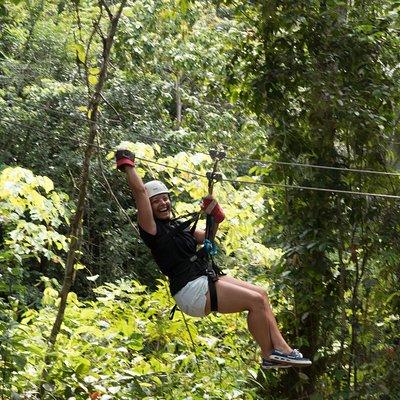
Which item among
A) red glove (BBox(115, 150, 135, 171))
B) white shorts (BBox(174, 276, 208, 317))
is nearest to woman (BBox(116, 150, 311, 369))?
white shorts (BBox(174, 276, 208, 317))

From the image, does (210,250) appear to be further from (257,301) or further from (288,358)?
(288,358)

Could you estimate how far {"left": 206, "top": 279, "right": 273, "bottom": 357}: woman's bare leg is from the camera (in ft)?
11.8

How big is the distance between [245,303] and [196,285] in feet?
0.84

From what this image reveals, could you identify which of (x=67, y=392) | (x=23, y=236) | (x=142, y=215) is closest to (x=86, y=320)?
(x=23, y=236)

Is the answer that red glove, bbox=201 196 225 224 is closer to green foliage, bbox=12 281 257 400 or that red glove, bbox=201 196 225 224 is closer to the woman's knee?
the woman's knee

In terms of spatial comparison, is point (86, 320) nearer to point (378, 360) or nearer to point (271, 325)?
point (271, 325)

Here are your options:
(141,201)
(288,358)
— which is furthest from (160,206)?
(288,358)

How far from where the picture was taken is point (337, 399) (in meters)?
4.59

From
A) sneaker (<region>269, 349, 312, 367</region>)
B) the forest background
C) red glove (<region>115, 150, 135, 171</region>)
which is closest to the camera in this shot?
red glove (<region>115, 150, 135, 171</region>)

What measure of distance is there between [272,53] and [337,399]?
2285mm

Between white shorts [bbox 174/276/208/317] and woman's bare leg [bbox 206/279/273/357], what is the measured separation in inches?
1.2

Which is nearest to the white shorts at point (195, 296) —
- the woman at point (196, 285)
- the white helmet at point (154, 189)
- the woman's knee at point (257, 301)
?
the woman at point (196, 285)

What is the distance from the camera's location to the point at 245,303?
141 inches

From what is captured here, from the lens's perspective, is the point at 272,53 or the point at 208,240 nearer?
the point at 208,240
